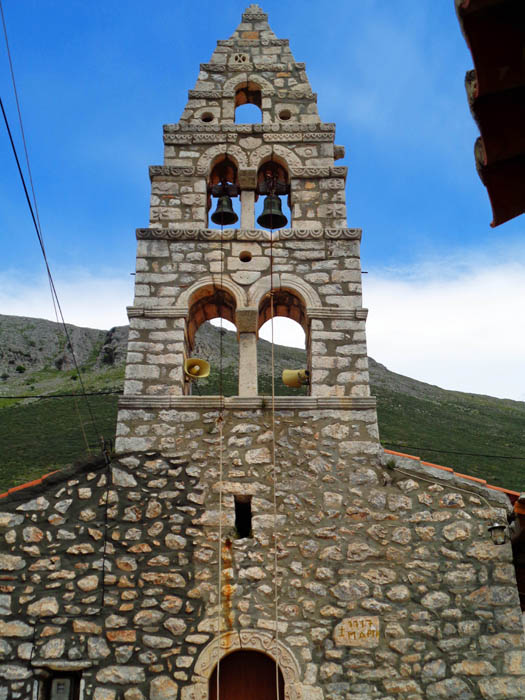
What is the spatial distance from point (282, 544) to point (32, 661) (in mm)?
2688

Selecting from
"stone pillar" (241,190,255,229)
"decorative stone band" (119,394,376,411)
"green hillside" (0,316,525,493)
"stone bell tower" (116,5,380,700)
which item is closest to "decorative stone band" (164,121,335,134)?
"stone bell tower" (116,5,380,700)

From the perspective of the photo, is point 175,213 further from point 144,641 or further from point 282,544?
point 144,641

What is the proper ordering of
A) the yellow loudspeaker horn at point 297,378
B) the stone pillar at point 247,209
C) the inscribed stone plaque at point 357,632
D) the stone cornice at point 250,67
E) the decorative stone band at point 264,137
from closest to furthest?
the inscribed stone plaque at point 357,632 < the yellow loudspeaker horn at point 297,378 < the stone pillar at point 247,209 < the decorative stone band at point 264,137 < the stone cornice at point 250,67

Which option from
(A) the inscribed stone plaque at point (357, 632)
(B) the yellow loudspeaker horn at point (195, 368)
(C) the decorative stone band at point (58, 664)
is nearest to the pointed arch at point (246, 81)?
(B) the yellow loudspeaker horn at point (195, 368)

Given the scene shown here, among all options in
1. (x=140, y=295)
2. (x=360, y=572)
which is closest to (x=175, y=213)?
(x=140, y=295)

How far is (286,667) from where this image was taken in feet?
21.9

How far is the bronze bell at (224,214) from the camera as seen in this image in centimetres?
919

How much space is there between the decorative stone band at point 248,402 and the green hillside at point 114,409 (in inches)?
176

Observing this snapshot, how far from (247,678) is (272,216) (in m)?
5.58

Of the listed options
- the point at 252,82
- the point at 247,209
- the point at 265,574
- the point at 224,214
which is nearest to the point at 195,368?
the point at 224,214

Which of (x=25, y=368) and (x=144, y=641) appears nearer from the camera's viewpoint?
(x=144, y=641)

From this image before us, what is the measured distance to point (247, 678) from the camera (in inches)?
270

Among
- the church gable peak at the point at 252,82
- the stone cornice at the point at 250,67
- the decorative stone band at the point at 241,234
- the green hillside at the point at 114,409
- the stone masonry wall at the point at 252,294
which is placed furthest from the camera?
the green hillside at the point at 114,409

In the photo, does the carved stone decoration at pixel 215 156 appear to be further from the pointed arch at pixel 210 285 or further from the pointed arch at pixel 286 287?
the pointed arch at pixel 286 287
